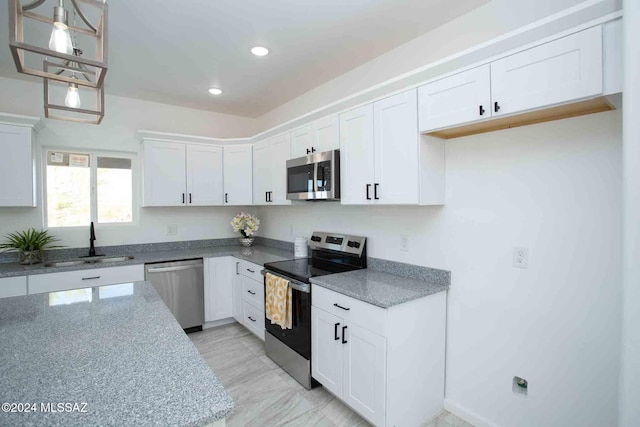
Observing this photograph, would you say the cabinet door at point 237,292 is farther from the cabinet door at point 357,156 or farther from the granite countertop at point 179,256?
the cabinet door at point 357,156

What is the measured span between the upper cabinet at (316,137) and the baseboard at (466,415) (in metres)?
2.09

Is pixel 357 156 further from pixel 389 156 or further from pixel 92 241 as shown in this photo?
pixel 92 241

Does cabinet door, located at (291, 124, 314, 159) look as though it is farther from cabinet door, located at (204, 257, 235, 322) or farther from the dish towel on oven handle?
cabinet door, located at (204, 257, 235, 322)

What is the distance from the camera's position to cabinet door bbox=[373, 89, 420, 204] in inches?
82.0

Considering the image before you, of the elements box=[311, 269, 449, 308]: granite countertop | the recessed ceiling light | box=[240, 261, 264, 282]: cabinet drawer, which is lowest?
box=[240, 261, 264, 282]: cabinet drawer

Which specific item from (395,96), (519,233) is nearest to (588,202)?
(519,233)

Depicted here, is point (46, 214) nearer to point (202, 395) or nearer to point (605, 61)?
point (202, 395)

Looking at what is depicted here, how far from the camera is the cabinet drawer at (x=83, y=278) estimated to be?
2.80m

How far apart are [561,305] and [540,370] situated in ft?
1.33

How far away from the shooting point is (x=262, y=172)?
150 inches

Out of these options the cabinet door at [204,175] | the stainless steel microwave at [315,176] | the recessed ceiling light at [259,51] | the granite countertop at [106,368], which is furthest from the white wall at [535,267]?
the cabinet door at [204,175]

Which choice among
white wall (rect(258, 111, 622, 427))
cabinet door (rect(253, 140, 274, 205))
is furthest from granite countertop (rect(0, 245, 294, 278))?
white wall (rect(258, 111, 622, 427))

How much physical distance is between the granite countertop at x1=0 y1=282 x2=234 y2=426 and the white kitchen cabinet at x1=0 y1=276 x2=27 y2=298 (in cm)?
137

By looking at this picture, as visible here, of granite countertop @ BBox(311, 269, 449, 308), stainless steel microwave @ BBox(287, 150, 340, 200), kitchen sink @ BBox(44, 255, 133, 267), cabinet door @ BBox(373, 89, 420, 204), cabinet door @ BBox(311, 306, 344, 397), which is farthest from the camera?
kitchen sink @ BBox(44, 255, 133, 267)
